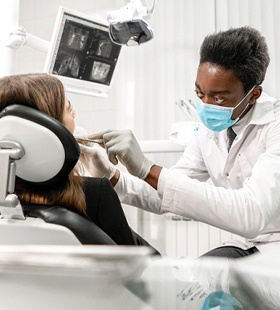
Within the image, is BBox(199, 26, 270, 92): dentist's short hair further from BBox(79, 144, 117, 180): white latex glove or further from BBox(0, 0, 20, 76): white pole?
BBox(0, 0, 20, 76): white pole

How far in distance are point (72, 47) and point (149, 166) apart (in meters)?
1.13

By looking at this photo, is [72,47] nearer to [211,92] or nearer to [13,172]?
[211,92]

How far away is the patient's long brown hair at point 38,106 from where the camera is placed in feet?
3.47

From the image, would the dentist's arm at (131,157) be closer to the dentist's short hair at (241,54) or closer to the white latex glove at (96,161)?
the white latex glove at (96,161)

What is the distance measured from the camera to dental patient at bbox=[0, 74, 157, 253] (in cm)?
106

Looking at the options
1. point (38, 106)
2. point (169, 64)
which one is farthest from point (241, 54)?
point (169, 64)

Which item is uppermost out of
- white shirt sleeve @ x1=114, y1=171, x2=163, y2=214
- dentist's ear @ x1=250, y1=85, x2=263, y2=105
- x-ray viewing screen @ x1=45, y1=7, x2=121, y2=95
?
x-ray viewing screen @ x1=45, y1=7, x2=121, y2=95

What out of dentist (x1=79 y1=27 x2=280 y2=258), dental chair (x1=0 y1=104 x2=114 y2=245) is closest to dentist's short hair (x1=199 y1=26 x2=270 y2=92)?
dentist (x1=79 y1=27 x2=280 y2=258)

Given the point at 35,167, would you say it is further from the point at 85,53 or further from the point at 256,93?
the point at 85,53

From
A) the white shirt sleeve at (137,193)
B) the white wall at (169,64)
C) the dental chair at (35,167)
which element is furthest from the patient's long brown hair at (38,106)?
the white wall at (169,64)

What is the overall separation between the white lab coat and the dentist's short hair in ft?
0.45

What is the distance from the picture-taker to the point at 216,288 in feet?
2.12

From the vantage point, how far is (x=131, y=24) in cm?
197

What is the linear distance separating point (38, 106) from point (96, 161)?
0.58m
